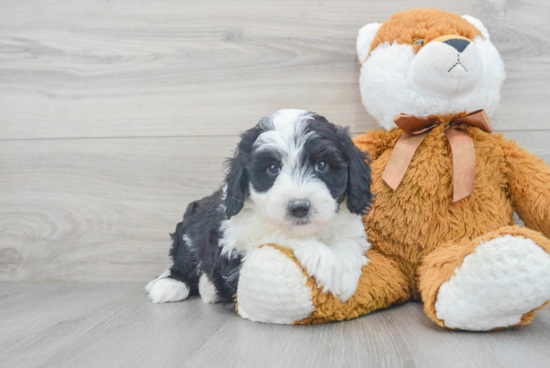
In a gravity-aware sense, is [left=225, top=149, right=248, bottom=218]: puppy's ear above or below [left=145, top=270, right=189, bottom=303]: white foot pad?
above

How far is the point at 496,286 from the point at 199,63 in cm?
143

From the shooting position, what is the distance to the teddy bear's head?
52.2 inches

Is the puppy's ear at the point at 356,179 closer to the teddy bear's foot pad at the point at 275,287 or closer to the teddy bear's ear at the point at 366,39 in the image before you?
the teddy bear's foot pad at the point at 275,287

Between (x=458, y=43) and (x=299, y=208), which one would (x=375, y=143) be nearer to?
(x=458, y=43)

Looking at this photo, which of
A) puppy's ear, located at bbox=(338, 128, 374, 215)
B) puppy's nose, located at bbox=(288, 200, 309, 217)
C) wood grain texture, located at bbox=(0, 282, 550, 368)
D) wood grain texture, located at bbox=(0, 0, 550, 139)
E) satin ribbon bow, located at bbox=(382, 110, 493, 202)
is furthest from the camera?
wood grain texture, located at bbox=(0, 0, 550, 139)

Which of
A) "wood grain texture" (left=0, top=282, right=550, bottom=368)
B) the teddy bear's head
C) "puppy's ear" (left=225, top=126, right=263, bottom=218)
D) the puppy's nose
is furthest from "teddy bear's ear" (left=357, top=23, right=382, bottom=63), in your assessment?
"wood grain texture" (left=0, top=282, right=550, bottom=368)

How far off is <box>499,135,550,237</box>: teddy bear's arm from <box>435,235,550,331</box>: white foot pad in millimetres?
395

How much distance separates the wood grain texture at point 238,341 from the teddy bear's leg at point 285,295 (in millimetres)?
31

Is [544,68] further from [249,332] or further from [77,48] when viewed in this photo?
[77,48]

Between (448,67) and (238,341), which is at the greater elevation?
(448,67)

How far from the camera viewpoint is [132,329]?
4.06 feet

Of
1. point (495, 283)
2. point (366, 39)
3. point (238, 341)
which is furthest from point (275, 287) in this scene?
point (366, 39)

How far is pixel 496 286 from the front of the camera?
40.4 inches

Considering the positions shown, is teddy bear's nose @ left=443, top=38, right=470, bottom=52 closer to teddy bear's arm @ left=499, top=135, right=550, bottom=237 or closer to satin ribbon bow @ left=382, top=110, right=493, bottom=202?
satin ribbon bow @ left=382, top=110, right=493, bottom=202
